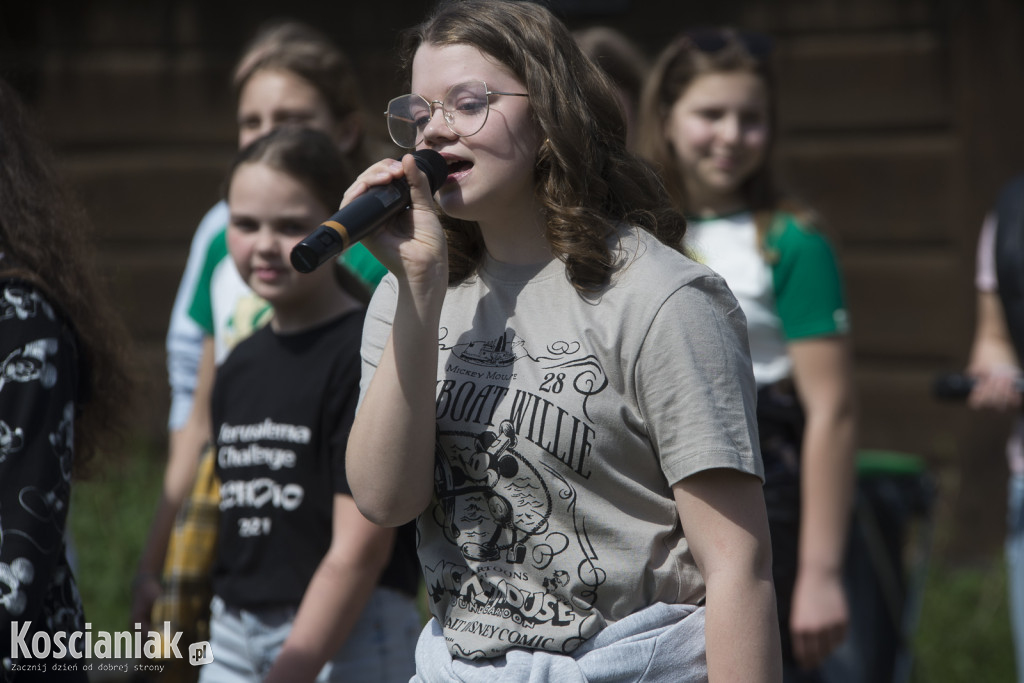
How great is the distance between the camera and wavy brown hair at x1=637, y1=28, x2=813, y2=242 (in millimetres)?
2764

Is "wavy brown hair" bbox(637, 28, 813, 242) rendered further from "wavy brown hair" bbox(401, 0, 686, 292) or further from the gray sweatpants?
the gray sweatpants

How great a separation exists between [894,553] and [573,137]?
2.40 m

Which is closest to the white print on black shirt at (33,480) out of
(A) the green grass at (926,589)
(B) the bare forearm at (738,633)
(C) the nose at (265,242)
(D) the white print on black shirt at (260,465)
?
(D) the white print on black shirt at (260,465)

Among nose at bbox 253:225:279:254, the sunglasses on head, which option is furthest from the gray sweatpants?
the sunglasses on head

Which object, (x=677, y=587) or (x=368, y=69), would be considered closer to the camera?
(x=677, y=587)

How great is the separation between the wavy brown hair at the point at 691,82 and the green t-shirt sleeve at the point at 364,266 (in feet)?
2.41

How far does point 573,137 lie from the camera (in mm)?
1549

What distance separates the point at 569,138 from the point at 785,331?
1.23 meters

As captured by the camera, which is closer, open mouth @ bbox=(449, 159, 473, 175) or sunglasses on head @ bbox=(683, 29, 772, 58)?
open mouth @ bbox=(449, 159, 473, 175)

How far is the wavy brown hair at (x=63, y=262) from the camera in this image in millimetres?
1863

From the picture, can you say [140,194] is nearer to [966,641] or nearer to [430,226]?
[966,641]

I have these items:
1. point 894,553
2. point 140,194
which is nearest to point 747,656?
point 894,553

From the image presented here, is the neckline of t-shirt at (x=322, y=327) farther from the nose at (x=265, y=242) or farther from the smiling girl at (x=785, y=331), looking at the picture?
the smiling girl at (x=785, y=331)

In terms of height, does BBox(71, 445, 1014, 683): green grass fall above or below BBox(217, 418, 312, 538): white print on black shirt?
below
